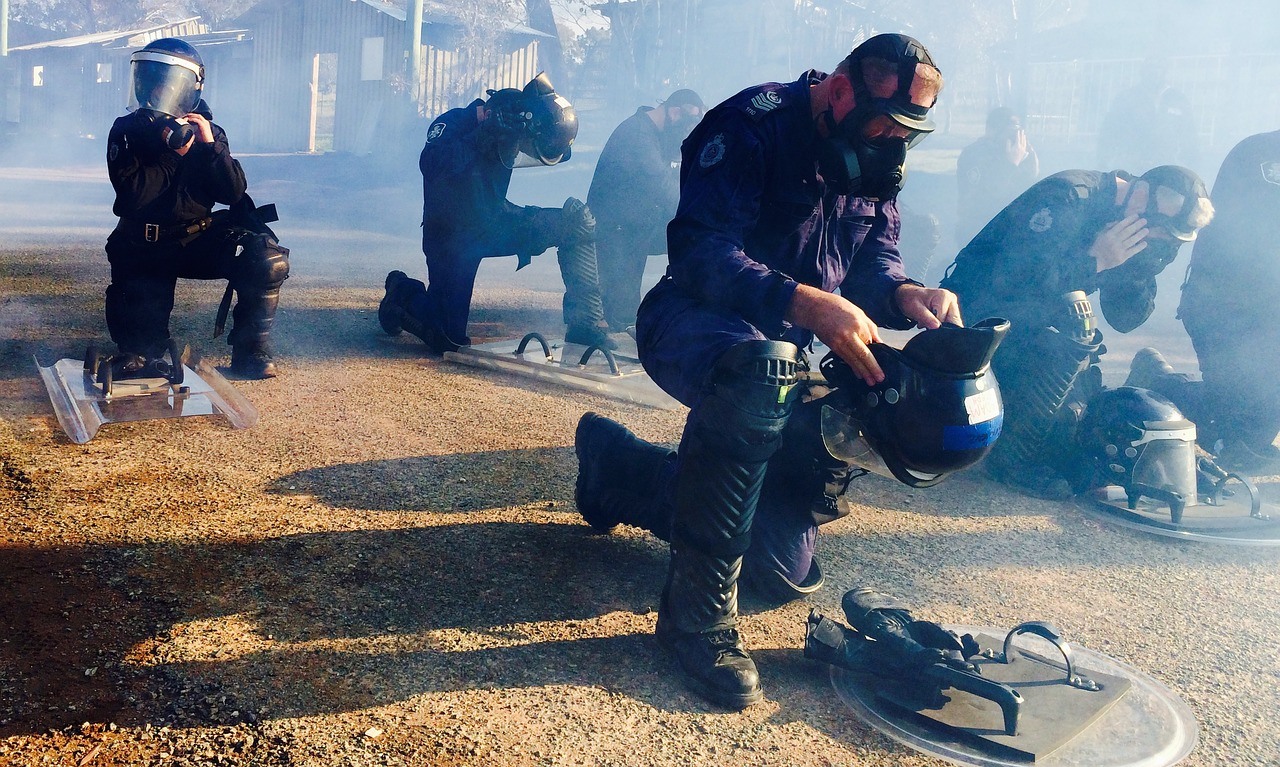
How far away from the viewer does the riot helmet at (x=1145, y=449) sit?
398 cm

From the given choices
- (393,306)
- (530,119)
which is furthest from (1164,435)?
(393,306)

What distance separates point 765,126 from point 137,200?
10.2 ft

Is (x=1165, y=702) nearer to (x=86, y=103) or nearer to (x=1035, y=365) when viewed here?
(x=1035, y=365)

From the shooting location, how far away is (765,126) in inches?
102

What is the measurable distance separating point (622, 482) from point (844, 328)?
3.45 ft

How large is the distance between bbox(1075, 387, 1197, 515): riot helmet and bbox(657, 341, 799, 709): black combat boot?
230cm

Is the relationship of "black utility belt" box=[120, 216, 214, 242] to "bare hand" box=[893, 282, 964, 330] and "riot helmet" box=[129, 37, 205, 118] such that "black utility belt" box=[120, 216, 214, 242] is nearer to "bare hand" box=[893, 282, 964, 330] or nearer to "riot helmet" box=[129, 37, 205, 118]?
"riot helmet" box=[129, 37, 205, 118]

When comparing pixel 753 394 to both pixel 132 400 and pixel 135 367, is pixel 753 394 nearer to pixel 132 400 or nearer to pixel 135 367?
pixel 132 400

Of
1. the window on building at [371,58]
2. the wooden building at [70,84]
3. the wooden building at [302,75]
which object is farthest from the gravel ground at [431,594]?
the wooden building at [70,84]

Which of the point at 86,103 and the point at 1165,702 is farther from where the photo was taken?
the point at 86,103

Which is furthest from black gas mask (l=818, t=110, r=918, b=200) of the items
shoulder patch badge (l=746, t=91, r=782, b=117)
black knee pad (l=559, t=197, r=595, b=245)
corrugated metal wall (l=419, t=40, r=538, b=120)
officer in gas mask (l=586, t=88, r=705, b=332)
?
corrugated metal wall (l=419, t=40, r=538, b=120)

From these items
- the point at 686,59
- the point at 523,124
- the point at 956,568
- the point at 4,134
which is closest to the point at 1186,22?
the point at 686,59

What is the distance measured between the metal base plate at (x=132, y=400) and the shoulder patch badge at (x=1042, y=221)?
344 centimetres

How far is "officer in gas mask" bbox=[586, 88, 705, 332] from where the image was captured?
669 centimetres
